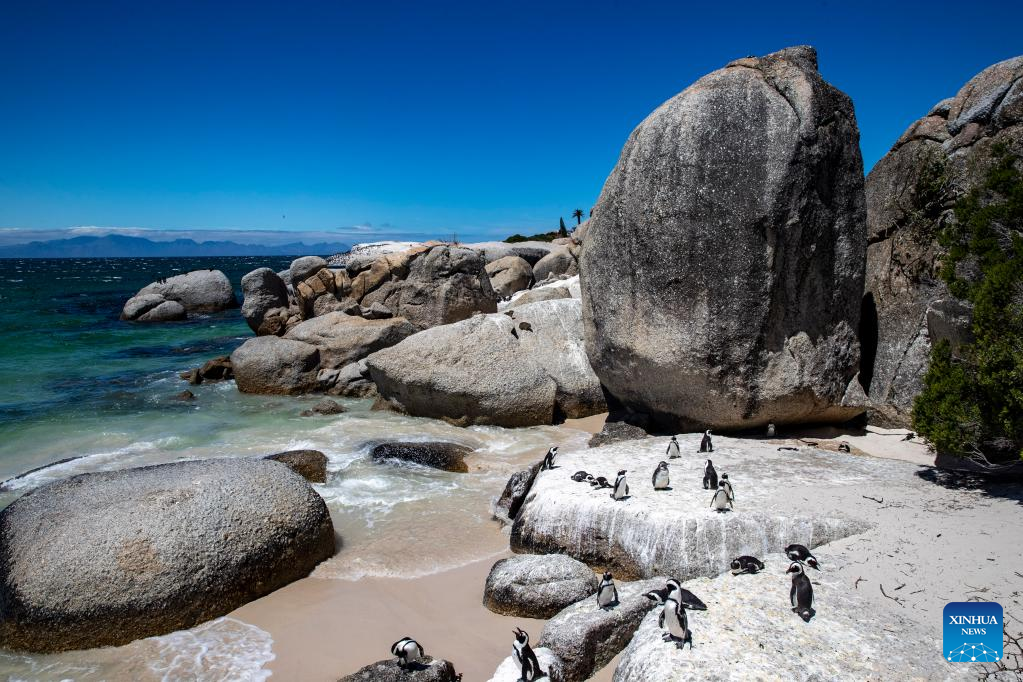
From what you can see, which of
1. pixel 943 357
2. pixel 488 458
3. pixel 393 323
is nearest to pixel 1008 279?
pixel 943 357

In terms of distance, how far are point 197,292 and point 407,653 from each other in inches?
1410

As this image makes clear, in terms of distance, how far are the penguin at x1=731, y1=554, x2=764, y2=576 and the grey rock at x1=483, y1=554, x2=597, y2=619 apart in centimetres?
137

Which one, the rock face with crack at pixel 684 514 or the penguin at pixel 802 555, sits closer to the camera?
the penguin at pixel 802 555

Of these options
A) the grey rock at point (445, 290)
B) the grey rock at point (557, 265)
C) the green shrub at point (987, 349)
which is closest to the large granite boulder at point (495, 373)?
the grey rock at point (445, 290)

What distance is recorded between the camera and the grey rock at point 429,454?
11.0 m

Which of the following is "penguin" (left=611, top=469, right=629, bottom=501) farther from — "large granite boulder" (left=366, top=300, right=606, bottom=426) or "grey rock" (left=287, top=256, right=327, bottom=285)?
"grey rock" (left=287, top=256, right=327, bottom=285)

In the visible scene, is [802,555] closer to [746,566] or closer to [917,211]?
[746,566]

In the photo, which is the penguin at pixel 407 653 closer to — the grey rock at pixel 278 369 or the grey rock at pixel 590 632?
the grey rock at pixel 590 632

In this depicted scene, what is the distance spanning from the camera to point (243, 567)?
6.96 metres

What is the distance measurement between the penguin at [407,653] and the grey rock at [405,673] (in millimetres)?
40

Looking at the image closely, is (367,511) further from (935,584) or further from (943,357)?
(943,357)

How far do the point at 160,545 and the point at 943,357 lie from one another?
8.42 m

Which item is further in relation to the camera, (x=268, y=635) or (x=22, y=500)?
(x=22, y=500)

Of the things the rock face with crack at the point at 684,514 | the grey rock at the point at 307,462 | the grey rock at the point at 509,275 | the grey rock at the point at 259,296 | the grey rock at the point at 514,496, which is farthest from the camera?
the grey rock at the point at 509,275
